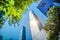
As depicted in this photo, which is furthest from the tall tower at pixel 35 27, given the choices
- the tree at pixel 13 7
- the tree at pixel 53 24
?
the tree at pixel 13 7

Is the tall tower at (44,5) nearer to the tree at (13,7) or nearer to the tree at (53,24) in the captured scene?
the tree at (53,24)

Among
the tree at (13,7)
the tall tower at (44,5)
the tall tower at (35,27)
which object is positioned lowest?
the tree at (13,7)

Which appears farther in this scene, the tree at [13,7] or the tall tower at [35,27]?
the tall tower at [35,27]

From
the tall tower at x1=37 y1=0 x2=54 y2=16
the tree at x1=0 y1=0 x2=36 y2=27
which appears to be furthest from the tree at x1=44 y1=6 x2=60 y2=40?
the tree at x1=0 y1=0 x2=36 y2=27

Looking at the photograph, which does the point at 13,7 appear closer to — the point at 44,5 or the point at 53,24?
the point at 44,5

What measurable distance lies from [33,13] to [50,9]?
15.5 inches

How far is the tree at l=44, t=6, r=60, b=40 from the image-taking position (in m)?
4.90

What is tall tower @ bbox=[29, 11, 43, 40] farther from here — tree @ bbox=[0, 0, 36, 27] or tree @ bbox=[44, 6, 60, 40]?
tree @ bbox=[0, 0, 36, 27]

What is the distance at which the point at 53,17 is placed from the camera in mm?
4969

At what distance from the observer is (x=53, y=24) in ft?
16.3

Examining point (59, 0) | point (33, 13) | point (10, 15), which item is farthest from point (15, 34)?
point (10, 15)

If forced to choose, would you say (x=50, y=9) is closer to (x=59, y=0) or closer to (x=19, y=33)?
(x=59, y=0)

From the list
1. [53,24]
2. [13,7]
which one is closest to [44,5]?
[53,24]

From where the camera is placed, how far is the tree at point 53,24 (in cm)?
490
